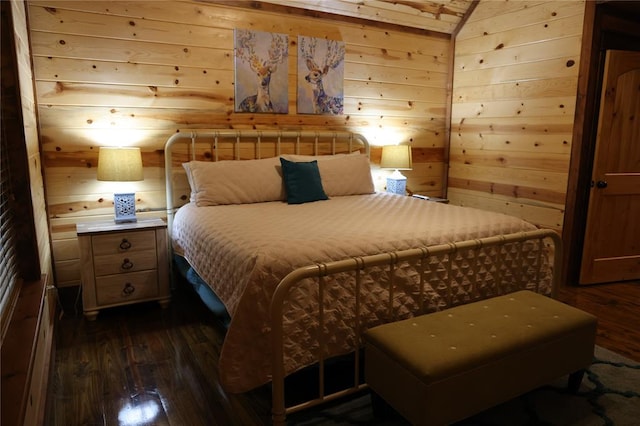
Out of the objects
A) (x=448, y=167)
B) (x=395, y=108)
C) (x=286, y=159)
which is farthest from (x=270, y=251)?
(x=448, y=167)

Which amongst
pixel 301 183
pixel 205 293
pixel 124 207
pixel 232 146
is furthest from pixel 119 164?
pixel 301 183

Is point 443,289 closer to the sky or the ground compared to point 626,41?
closer to the ground

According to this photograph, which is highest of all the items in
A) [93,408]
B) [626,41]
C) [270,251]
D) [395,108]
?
[626,41]

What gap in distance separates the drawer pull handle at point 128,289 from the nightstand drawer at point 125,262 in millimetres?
96

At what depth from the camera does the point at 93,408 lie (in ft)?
6.24

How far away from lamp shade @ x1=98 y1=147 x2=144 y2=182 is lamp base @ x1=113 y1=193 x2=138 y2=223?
176 millimetres

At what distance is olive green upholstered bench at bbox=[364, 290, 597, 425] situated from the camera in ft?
4.87

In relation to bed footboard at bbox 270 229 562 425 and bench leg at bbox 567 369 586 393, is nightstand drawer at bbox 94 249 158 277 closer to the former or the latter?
bed footboard at bbox 270 229 562 425

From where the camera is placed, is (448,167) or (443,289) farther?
(448,167)

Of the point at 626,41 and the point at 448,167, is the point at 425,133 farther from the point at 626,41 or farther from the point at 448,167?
the point at 626,41

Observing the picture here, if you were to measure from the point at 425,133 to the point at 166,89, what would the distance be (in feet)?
8.24

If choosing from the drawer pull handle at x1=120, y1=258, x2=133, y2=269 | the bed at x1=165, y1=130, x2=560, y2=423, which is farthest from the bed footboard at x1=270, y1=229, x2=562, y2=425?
the drawer pull handle at x1=120, y1=258, x2=133, y2=269

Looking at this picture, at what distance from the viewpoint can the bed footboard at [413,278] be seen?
1.52m

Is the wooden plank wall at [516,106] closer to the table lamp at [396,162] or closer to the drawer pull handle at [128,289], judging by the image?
the table lamp at [396,162]
